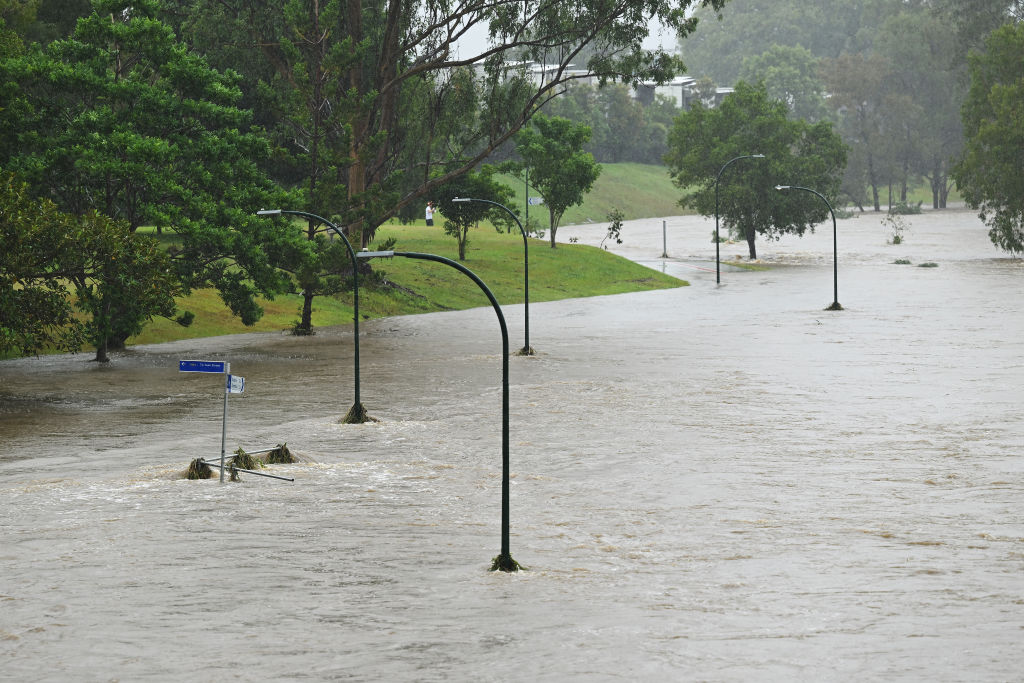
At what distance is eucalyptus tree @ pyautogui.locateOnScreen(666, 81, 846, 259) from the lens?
110250 millimetres

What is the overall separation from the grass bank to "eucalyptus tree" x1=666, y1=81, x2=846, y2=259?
485 inches

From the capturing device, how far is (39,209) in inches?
1533

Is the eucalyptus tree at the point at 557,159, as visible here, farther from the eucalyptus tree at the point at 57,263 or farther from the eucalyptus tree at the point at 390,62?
the eucalyptus tree at the point at 57,263

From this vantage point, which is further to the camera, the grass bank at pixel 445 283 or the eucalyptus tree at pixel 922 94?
the eucalyptus tree at pixel 922 94

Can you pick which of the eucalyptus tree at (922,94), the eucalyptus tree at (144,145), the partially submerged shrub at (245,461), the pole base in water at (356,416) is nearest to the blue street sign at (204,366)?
the partially submerged shrub at (245,461)

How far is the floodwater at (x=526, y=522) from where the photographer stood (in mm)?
17547

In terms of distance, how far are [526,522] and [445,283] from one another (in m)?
61.5

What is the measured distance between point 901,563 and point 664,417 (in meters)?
17.5

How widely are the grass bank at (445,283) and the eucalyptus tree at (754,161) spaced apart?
12.3 metres

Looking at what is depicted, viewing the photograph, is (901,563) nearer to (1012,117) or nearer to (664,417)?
(664,417)

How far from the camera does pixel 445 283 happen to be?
8625 centimetres

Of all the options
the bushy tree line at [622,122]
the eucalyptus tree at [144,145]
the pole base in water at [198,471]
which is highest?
the bushy tree line at [622,122]

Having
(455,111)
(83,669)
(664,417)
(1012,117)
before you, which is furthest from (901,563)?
(1012,117)

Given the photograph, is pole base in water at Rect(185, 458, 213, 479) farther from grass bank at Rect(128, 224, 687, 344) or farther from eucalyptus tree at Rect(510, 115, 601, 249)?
eucalyptus tree at Rect(510, 115, 601, 249)
